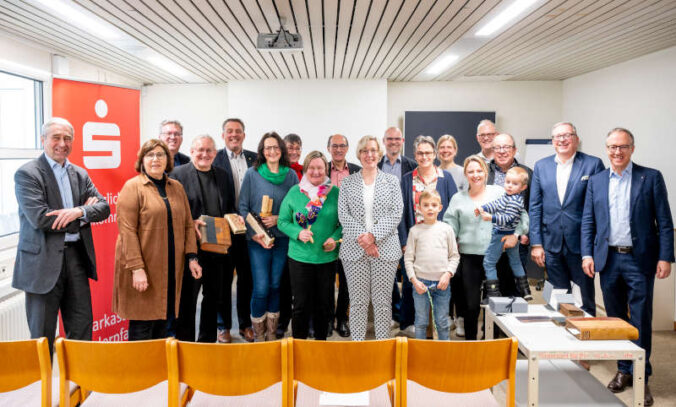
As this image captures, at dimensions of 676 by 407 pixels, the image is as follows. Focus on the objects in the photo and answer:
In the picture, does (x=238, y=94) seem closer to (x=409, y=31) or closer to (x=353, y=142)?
(x=353, y=142)

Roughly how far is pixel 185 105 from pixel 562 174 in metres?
6.44

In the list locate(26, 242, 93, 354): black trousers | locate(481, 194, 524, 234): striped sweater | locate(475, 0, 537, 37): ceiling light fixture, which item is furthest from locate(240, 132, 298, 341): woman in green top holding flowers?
locate(475, 0, 537, 37): ceiling light fixture

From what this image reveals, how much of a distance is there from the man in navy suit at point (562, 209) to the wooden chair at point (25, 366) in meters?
3.07

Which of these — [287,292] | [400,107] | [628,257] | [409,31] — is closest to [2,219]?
[287,292]

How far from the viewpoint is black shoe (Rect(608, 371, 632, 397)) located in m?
2.89

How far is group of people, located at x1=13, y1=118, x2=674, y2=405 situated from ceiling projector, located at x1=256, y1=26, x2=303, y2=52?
127 centimetres

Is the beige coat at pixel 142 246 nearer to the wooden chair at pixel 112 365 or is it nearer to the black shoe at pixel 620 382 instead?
the wooden chair at pixel 112 365

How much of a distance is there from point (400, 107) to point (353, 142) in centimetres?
106

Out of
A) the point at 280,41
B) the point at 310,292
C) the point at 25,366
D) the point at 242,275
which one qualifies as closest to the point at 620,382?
the point at 310,292

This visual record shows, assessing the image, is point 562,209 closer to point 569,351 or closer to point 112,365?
point 569,351

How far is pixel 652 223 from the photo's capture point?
2.86 m

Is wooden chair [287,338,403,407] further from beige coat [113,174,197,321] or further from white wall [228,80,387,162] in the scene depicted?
white wall [228,80,387,162]

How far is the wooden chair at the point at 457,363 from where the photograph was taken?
5.53ft

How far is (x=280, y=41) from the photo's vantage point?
418 cm
